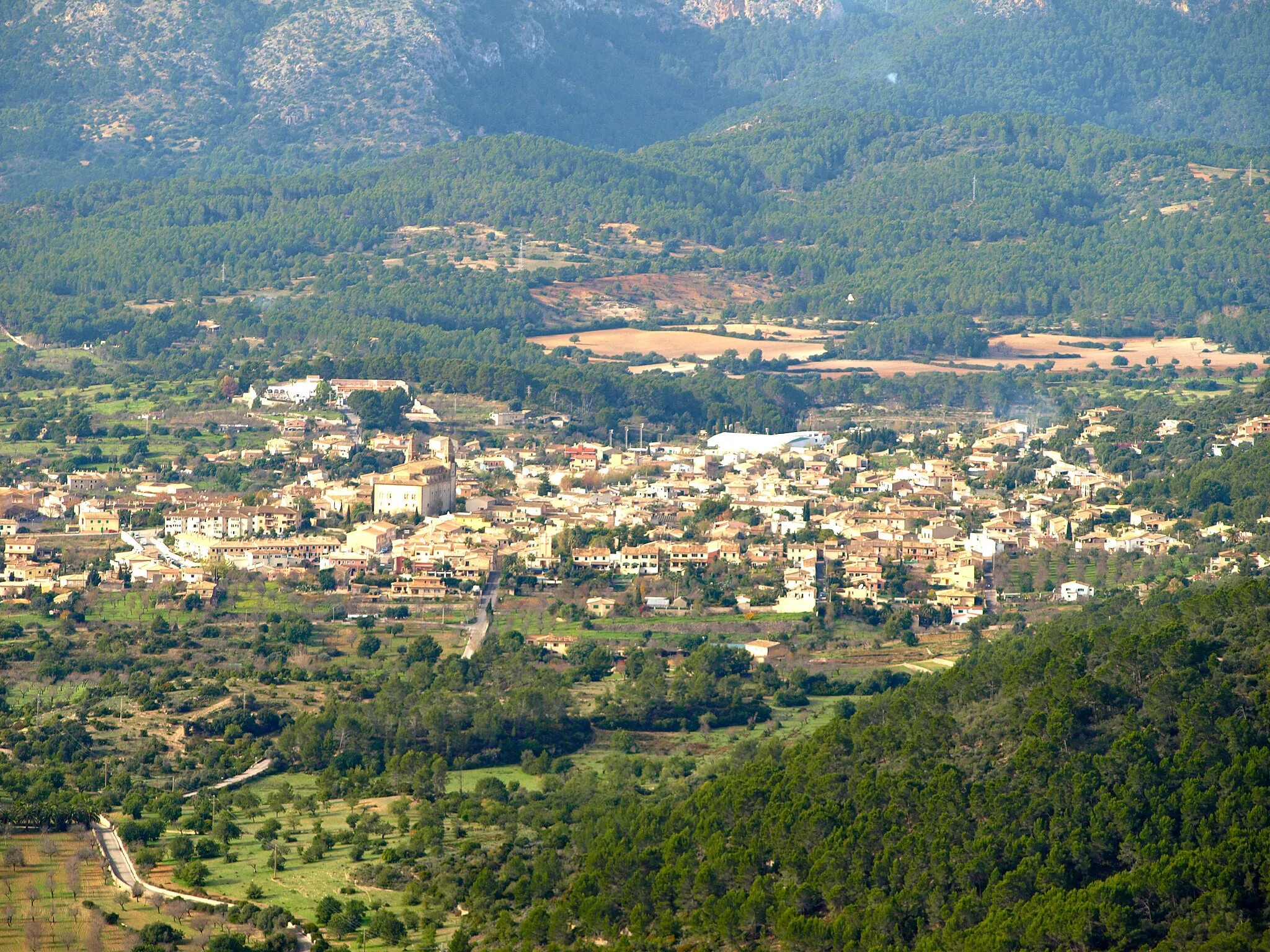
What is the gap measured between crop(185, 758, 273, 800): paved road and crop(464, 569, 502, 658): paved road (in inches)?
269

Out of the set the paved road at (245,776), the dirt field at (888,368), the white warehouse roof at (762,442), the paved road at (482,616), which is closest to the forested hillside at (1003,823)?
the paved road at (245,776)

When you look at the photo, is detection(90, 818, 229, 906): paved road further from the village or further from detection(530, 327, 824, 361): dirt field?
detection(530, 327, 824, 361): dirt field

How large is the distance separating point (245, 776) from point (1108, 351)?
63358mm

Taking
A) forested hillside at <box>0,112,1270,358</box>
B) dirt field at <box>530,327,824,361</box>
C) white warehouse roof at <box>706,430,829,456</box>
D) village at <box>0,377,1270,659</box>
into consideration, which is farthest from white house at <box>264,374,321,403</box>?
dirt field at <box>530,327,824,361</box>

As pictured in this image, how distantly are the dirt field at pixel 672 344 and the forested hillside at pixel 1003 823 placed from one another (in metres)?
58.4

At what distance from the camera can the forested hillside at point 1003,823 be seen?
32906mm

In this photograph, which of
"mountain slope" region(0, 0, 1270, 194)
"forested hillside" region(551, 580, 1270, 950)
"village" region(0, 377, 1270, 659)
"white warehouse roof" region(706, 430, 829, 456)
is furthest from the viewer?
"mountain slope" region(0, 0, 1270, 194)

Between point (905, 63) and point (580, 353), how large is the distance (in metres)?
62.9

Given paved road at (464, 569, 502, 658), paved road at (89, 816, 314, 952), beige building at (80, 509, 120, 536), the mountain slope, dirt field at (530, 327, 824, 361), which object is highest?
the mountain slope

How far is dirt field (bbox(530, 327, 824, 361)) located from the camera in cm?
10019

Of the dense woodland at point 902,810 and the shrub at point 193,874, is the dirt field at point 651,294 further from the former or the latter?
the shrub at point 193,874

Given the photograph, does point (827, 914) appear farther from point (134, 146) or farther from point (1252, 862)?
point (134, 146)

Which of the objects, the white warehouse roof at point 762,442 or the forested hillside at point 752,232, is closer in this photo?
the white warehouse roof at point 762,442

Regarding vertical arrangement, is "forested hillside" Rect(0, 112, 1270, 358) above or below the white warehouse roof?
above
